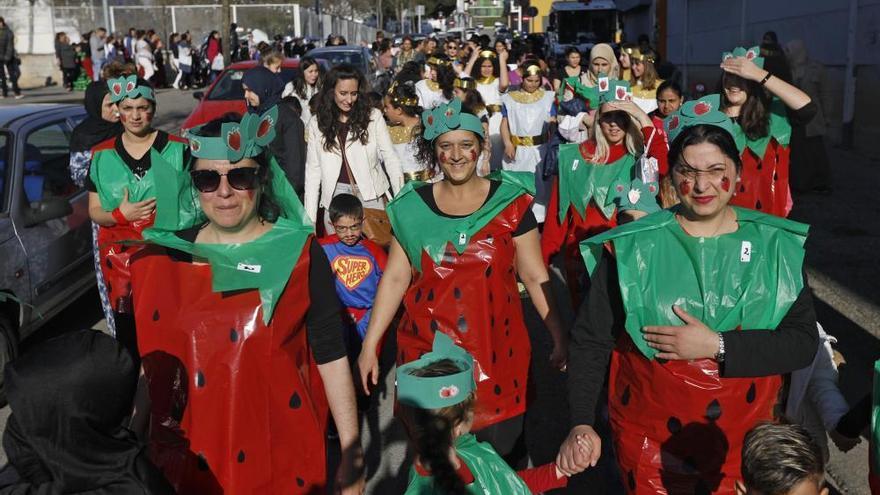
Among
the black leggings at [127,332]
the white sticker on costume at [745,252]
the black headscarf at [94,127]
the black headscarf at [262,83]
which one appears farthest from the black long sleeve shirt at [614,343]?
the black headscarf at [262,83]

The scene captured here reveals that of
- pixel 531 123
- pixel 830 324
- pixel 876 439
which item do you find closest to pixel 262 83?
pixel 531 123

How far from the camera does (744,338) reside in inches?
112

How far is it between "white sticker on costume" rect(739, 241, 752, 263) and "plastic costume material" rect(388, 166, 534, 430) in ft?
3.84

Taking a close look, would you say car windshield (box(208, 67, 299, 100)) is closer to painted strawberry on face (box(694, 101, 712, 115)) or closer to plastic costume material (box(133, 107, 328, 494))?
painted strawberry on face (box(694, 101, 712, 115))

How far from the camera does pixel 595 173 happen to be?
5473 millimetres

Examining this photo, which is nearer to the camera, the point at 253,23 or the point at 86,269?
the point at 86,269

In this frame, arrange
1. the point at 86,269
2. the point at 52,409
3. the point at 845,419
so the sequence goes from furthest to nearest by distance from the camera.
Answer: the point at 86,269, the point at 845,419, the point at 52,409

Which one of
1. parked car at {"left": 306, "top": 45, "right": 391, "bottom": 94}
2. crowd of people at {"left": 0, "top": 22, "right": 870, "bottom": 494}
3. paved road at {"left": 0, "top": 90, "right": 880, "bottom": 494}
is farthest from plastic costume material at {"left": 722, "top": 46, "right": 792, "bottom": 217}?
parked car at {"left": 306, "top": 45, "right": 391, "bottom": 94}

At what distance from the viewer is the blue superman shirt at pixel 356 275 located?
5578 mm

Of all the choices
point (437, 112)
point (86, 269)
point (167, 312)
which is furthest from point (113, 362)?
point (86, 269)

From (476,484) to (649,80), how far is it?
7.59 m

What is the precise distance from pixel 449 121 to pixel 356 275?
169cm

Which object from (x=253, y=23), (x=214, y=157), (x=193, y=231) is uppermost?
(x=253, y=23)

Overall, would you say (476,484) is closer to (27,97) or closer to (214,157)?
(214,157)
